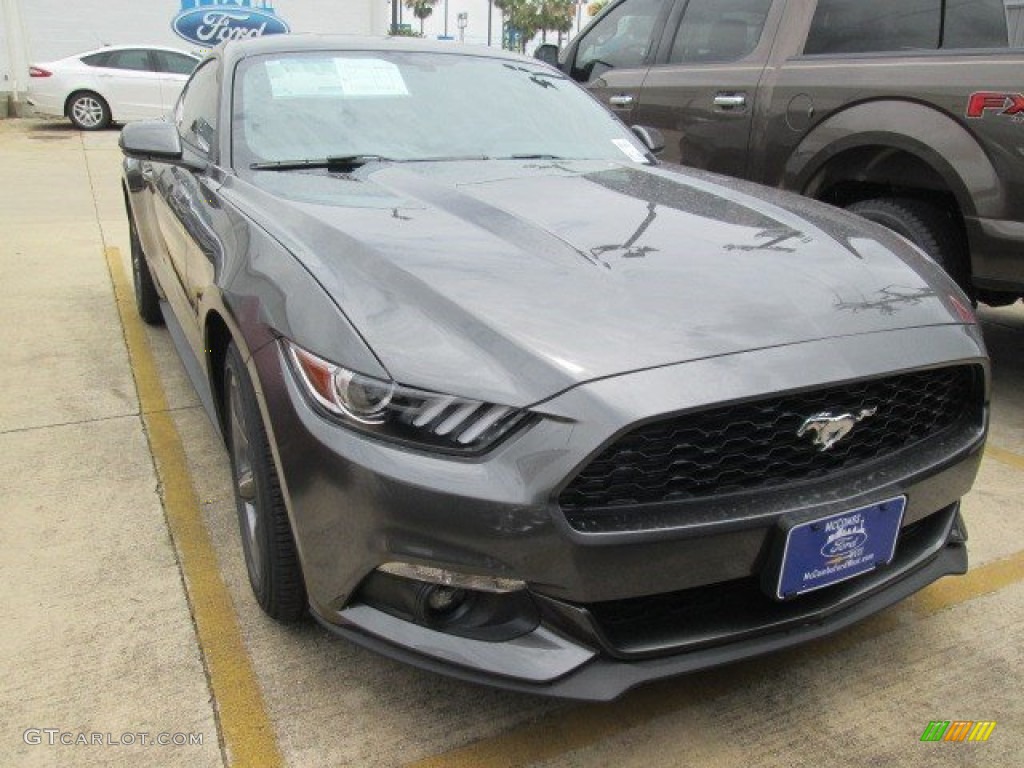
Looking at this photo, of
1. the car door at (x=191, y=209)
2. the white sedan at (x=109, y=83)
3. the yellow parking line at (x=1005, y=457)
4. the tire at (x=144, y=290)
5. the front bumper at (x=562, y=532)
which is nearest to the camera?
the front bumper at (x=562, y=532)

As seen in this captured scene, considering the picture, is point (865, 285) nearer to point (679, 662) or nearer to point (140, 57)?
point (679, 662)

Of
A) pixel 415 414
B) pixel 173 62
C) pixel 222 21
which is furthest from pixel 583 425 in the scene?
pixel 222 21

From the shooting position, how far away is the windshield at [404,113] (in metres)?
3.02

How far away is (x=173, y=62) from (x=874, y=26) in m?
14.6

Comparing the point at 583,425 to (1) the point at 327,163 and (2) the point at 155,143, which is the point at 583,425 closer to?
(1) the point at 327,163

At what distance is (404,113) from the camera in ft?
10.5

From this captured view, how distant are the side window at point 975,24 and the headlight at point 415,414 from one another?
3326 mm

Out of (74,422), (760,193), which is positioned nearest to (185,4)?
(74,422)

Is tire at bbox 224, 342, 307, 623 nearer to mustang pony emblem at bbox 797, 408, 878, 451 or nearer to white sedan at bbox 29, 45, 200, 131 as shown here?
mustang pony emblem at bbox 797, 408, 878, 451

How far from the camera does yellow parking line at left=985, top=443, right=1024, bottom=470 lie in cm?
354

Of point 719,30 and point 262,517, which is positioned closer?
point 262,517

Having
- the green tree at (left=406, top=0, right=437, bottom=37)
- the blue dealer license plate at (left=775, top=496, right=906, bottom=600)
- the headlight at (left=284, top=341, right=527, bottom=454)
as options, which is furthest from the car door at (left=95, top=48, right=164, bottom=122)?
the green tree at (left=406, top=0, right=437, bottom=37)

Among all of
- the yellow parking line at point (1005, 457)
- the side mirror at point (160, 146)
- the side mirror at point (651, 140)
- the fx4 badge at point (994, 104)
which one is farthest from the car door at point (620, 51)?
the side mirror at point (160, 146)

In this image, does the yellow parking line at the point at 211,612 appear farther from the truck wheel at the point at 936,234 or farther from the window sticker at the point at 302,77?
the truck wheel at the point at 936,234
